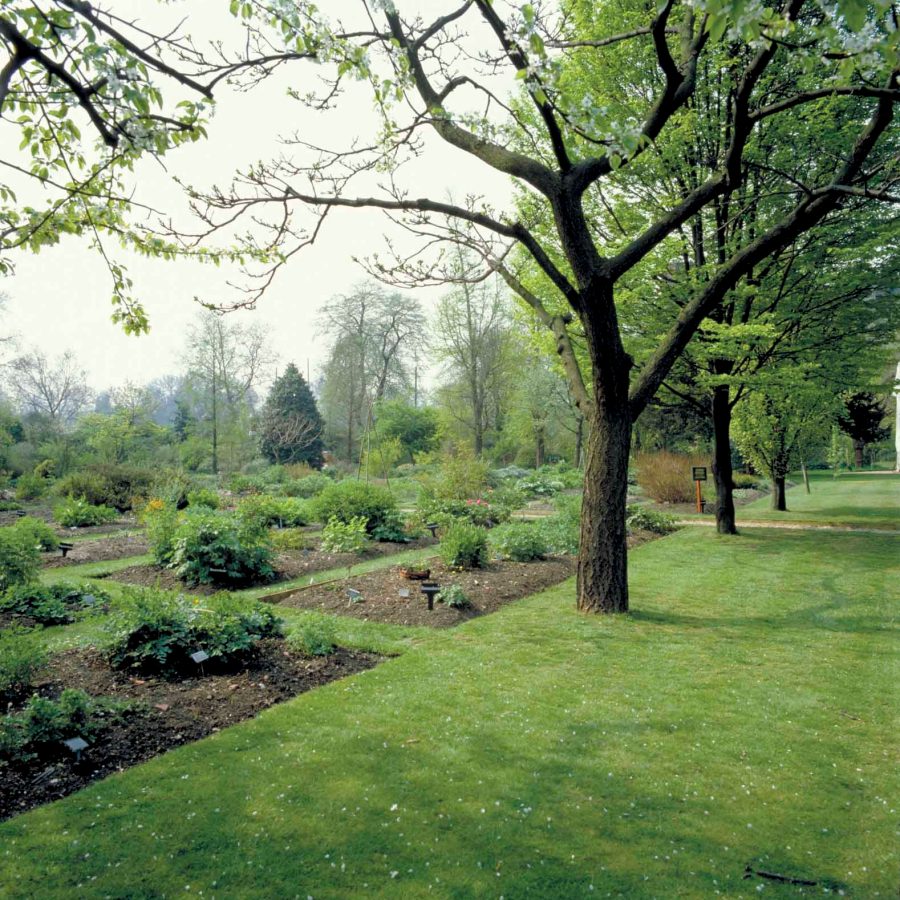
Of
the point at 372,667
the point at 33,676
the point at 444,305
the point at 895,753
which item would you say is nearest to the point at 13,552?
the point at 33,676

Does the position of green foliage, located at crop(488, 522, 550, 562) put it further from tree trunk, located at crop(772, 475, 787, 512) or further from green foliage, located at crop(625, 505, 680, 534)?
tree trunk, located at crop(772, 475, 787, 512)

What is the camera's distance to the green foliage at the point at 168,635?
493 centimetres

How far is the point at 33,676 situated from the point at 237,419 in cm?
2701

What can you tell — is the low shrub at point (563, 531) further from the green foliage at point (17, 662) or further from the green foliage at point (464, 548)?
the green foliage at point (17, 662)

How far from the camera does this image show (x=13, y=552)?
6.99 meters

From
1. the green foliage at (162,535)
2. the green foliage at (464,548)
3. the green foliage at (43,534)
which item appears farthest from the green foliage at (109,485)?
the green foliage at (464,548)

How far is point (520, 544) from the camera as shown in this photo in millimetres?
9781

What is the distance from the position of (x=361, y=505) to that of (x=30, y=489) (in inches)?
465

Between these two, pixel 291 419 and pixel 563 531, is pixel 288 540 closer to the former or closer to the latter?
pixel 563 531

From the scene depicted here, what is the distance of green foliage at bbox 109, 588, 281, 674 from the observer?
4.93 metres

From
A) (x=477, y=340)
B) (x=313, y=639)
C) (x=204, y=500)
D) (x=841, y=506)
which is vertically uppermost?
(x=477, y=340)

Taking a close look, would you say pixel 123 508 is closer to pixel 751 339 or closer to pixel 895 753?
pixel 751 339

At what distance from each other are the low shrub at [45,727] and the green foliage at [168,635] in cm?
104

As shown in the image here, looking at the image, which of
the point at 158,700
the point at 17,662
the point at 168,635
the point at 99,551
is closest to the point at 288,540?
the point at 99,551
